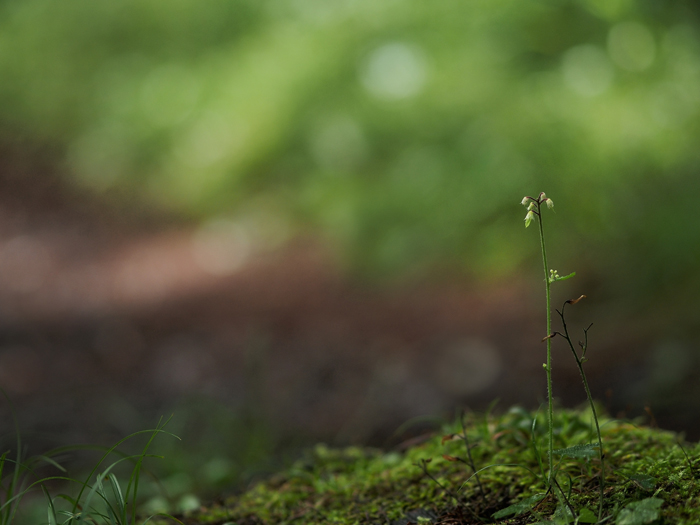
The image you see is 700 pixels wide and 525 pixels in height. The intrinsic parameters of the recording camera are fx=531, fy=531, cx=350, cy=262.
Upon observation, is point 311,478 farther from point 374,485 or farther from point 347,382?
point 347,382

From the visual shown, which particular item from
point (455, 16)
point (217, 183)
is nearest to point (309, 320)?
point (217, 183)

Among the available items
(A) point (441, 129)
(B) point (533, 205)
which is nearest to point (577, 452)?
(B) point (533, 205)

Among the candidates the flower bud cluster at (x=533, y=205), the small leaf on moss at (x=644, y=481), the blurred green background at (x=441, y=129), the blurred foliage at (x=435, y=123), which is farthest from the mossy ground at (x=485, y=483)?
the blurred foliage at (x=435, y=123)

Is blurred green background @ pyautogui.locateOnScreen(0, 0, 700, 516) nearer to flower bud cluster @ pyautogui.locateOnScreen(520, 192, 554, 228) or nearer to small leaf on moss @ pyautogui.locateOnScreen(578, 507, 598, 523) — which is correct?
small leaf on moss @ pyautogui.locateOnScreen(578, 507, 598, 523)

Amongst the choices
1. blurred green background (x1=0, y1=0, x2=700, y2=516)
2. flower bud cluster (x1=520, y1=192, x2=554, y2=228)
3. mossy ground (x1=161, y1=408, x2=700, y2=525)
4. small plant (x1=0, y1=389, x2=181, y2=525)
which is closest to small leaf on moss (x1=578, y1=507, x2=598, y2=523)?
mossy ground (x1=161, y1=408, x2=700, y2=525)

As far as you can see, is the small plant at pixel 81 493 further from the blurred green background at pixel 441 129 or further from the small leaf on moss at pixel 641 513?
the blurred green background at pixel 441 129

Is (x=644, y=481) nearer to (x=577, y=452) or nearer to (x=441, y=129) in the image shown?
(x=577, y=452)
